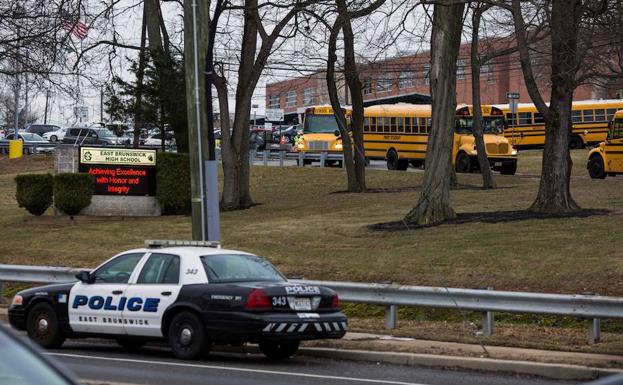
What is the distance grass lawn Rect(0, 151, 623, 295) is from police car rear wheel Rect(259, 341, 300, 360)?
5.55m

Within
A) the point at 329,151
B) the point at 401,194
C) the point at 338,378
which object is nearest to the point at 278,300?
the point at 338,378

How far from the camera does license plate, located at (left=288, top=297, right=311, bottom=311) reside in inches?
532

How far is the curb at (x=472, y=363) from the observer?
12.9 metres

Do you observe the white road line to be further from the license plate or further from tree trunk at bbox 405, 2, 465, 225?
tree trunk at bbox 405, 2, 465, 225

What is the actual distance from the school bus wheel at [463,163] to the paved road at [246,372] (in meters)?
33.5

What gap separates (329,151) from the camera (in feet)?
173

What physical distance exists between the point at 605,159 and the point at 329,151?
48.7 ft

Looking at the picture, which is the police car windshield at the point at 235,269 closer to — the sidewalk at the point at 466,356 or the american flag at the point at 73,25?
the sidewalk at the point at 466,356

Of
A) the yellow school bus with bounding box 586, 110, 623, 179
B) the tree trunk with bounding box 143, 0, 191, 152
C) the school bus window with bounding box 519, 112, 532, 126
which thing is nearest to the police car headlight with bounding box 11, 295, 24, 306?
the tree trunk with bounding box 143, 0, 191, 152

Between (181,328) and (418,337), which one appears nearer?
(181,328)

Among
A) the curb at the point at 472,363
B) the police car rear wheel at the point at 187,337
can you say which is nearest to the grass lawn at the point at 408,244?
the curb at the point at 472,363

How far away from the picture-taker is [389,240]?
80.0 feet

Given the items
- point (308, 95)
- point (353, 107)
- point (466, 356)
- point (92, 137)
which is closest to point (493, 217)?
point (353, 107)

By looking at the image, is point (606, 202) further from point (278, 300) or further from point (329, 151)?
point (329, 151)
